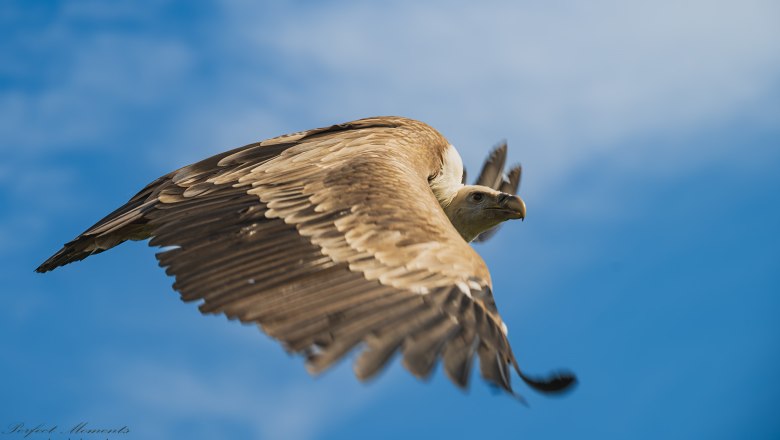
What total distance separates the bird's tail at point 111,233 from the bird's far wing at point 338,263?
26 centimetres

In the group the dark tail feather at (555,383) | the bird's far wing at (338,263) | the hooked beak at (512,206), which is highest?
the bird's far wing at (338,263)

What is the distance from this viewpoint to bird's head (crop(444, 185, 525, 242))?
7922 mm

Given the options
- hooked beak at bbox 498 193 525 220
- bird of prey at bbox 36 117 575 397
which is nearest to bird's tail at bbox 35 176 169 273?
bird of prey at bbox 36 117 575 397

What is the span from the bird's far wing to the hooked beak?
1567 mm

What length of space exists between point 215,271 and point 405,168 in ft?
6.38

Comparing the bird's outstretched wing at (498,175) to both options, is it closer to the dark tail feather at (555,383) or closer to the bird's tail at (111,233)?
the bird's tail at (111,233)

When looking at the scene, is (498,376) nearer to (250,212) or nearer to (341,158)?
(250,212)

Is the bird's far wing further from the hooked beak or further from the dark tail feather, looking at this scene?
the hooked beak

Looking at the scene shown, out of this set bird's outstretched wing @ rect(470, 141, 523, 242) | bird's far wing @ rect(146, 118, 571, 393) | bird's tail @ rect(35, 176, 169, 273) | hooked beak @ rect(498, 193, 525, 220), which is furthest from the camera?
bird's outstretched wing @ rect(470, 141, 523, 242)

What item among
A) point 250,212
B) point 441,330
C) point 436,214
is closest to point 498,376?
point 441,330

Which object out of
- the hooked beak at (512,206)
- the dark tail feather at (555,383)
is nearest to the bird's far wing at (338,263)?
the dark tail feather at (555,383)

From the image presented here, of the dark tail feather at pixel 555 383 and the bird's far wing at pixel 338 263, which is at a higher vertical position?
the bird's far wing at pixel 338 263

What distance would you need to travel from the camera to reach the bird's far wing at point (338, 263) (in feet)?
13.9

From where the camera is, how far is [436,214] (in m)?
5.49
